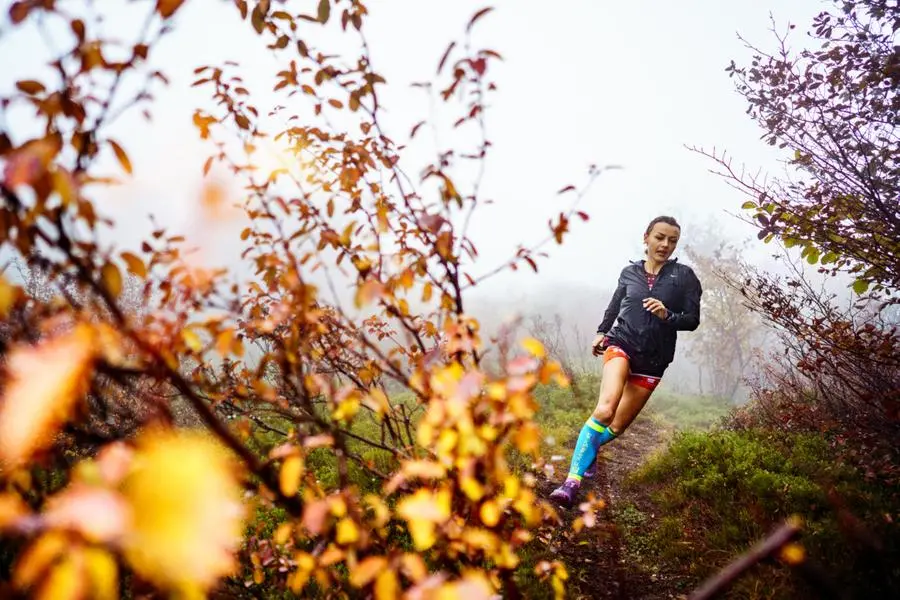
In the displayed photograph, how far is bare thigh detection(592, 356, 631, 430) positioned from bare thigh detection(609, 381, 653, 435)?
13 cm

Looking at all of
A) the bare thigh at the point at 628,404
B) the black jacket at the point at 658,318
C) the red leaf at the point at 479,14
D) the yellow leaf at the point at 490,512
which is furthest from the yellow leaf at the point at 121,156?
the bare thigh at the point at 628,404

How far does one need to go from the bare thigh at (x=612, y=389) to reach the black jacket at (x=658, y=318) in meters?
0.15

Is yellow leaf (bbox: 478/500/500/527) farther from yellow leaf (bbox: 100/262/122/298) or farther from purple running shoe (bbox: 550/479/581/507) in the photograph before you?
purple running shoe (bbox: 550/479/581/507)

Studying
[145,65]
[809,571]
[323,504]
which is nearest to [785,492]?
[809,571]

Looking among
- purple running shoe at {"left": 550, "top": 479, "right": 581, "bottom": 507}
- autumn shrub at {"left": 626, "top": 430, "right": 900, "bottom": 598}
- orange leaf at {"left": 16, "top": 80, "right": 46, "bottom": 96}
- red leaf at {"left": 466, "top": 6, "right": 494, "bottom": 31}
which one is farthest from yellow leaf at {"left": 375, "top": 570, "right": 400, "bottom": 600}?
purple running shoe at {"left": 550, "top": 479, "right": 581, "bottom": 507}

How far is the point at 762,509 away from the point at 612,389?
1.26m

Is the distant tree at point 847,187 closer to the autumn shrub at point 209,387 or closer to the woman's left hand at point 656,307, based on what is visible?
the woman's left hand at point 656,307

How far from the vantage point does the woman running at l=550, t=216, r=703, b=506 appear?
11.9 feet

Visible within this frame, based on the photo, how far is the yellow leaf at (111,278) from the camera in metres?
1.07

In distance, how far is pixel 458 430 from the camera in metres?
1.28

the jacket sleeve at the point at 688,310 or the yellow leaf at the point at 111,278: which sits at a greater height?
the jacket sleeve at the point at 688,310

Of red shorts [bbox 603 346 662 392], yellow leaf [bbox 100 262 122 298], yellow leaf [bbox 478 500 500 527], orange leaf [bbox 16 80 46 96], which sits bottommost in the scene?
yellow leaf [bbox 478 500 500 527]

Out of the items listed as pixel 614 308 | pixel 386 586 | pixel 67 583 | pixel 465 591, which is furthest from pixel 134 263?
pixel 614 308

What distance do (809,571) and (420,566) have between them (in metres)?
0.88
